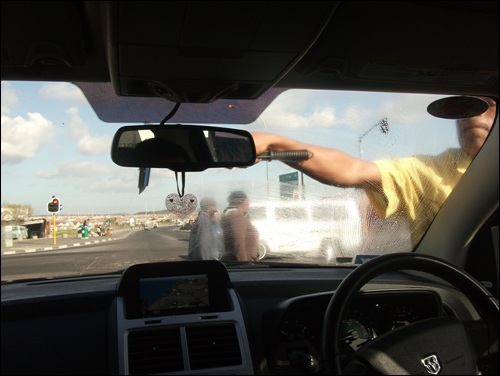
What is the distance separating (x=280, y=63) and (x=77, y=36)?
3.68ft

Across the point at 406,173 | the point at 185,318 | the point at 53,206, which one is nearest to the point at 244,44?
the point at 185,318

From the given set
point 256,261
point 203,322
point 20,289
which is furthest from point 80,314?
point 256,261

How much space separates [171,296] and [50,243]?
1010 mm

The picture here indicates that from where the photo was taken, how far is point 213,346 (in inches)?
119

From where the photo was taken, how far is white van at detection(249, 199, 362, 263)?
3.96 metres

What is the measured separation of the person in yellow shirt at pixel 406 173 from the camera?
12.8 feet

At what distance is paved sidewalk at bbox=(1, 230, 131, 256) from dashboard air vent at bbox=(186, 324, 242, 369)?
1.09m

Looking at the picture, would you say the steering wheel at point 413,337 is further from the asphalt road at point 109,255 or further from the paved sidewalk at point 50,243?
the paved sidewalk at point 50,243

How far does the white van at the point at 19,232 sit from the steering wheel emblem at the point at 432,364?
109 inches

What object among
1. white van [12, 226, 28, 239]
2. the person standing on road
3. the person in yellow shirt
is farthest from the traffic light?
the person in yellow shirt

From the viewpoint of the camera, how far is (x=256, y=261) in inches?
157

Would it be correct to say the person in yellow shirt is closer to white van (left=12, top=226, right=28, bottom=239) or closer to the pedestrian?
the pedestrian

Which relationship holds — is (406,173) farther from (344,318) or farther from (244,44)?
(244,44)

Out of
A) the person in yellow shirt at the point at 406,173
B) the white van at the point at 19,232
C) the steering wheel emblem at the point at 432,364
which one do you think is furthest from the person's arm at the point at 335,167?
the white van at the point at 19,232
